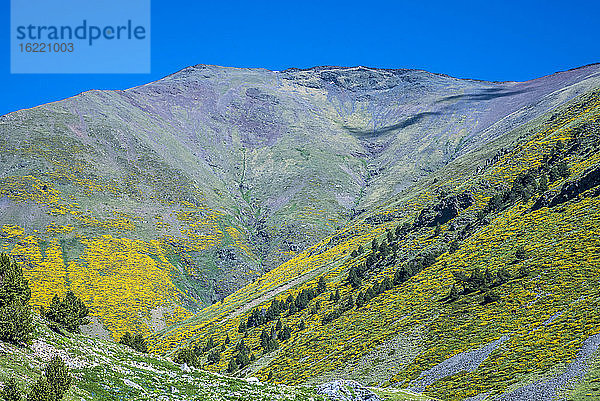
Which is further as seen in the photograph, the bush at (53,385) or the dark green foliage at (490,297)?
the dark green foliage at (490,297)

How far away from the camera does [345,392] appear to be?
30.9 metres

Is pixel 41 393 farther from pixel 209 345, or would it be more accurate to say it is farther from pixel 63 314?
pixel 209 345

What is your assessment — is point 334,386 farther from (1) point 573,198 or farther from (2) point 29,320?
(1) point 573,198

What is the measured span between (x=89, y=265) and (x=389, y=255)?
8231 cm

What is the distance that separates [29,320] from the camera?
24562 mm

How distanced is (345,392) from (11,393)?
774 inches

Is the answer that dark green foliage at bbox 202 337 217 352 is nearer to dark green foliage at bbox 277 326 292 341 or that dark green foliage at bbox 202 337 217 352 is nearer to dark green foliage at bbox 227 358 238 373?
dark green foliage at bbox 227 358 238 373

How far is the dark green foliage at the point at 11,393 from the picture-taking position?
58.3 ft

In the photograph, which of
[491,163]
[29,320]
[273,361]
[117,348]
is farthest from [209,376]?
[491,163]

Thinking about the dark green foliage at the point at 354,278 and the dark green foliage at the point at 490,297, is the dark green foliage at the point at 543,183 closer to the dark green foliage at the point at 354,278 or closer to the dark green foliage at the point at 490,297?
the dark green foliage at the point at 490,297

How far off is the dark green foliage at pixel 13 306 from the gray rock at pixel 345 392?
58.6ft

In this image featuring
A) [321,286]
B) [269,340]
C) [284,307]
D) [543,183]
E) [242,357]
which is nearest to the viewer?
[242,357]

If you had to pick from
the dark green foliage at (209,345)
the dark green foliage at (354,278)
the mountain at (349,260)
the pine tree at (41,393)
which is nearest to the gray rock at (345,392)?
the mountain at (349,260)

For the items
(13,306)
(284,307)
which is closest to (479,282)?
(284,307)
